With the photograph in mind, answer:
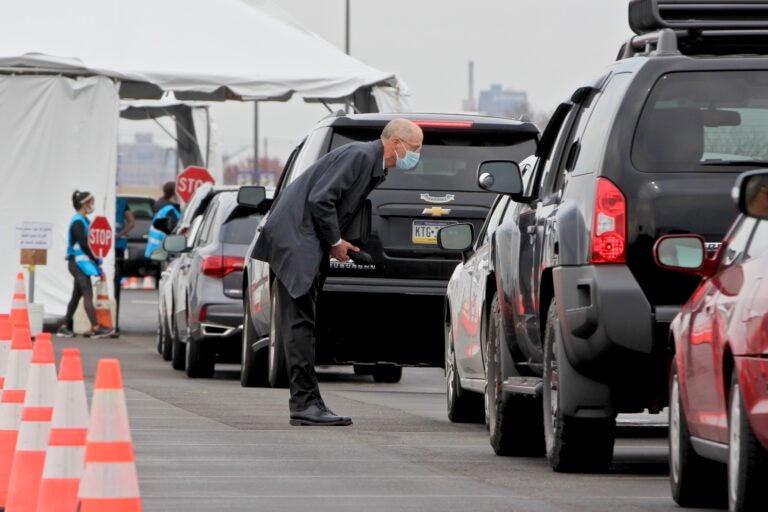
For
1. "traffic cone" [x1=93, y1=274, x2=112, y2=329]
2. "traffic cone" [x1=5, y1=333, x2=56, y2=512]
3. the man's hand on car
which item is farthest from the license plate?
"traffic cone" [x1=93, y1=274, x2=112, y2=329]

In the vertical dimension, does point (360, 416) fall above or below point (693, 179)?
below

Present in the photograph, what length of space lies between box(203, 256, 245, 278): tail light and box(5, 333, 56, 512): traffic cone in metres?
10.5

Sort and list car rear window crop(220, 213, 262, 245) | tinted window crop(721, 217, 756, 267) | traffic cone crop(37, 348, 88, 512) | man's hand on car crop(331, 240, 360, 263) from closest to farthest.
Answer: traffic cone crop(37, 348, 88, 512), tinted window crop(721, 217, 756, 267), man's hand on car crop(331, 240, 360, 263), car rear window crop(220, 213, 262, 245)

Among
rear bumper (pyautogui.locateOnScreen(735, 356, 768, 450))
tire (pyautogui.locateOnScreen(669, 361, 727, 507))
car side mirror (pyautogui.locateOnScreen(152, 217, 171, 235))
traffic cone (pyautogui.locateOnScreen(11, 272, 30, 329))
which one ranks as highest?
car side mirror (pyautogui.locateOnScreen(152, 217, 171, 235))

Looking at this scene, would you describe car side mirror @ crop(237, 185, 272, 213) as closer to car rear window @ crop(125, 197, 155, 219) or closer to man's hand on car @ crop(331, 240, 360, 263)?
man's hand on car @ crop(331, 240, 360, 263)

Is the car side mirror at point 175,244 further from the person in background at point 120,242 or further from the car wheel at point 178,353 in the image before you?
the person in background at point 120,242

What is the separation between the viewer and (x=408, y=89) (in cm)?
2941

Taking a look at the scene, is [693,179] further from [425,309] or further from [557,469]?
[425,309]

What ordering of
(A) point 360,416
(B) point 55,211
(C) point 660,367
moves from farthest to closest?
(B) point 55,211 < (A) point 360,416 < (C) point 660,367

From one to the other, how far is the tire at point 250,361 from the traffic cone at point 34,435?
8496 mm

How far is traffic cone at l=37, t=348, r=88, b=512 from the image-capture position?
6.69m

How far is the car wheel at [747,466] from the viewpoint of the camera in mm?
6805

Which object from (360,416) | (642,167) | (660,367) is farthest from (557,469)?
(360,416)

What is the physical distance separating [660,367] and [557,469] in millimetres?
970
